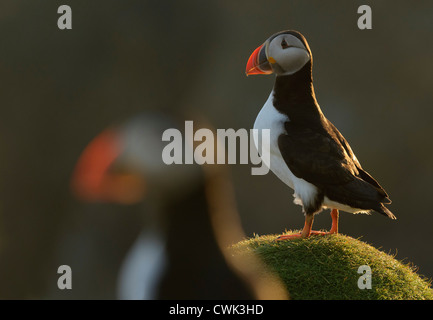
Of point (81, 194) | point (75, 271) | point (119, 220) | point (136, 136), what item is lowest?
point (75, 271)

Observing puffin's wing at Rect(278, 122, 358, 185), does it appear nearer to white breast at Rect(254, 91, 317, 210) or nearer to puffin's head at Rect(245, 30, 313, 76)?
white breast at Rect(254, 91, 317, 210)

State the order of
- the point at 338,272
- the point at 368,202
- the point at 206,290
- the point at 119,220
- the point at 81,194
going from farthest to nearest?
the point at 119,220, the point at 368,202, the point at 338,272, the point at 81,194, the point at 206,290

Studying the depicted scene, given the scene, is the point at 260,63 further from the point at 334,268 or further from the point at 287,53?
the point at 334,268

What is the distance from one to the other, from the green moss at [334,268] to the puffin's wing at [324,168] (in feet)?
1.18

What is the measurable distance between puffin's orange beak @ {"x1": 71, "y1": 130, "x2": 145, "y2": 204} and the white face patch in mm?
1642

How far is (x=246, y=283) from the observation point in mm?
2760

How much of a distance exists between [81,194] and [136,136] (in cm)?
54

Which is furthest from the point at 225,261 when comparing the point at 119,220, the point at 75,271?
the point at 75,271

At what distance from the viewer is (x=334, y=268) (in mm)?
3686

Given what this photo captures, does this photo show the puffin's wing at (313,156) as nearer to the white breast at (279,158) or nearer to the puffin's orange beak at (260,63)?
the white breast at (279,158)

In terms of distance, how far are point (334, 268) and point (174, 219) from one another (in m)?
1.46

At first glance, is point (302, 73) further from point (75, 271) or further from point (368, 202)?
point (75, 271)

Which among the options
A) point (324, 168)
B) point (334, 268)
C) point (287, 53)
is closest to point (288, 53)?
point (287, 53)

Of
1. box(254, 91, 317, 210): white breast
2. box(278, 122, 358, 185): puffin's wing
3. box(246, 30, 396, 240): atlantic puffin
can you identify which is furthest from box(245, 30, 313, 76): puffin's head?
box(278, 122, 358, 185): puffin's wing
